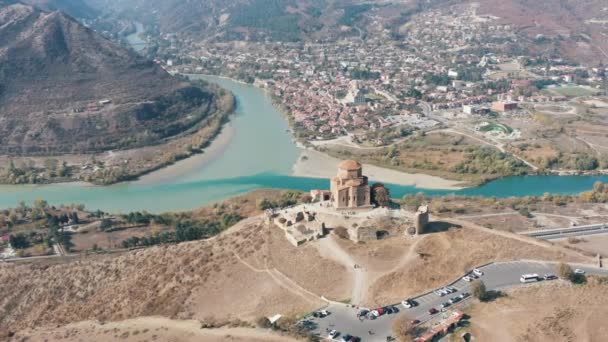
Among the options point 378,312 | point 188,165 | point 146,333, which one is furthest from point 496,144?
point 146,333

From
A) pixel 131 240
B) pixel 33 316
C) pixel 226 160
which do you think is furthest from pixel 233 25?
pixel 33 316

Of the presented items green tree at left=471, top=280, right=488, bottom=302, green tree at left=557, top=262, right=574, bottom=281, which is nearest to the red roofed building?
green tree at left=471, top=280, right=488, bottom=302

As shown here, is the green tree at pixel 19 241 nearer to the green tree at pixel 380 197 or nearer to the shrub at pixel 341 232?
the shrub at pixel 341 232

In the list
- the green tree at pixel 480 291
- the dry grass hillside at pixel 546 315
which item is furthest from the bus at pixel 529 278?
the green tree at pixel 480 291

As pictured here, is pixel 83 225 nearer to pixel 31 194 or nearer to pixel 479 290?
pixel 31 194

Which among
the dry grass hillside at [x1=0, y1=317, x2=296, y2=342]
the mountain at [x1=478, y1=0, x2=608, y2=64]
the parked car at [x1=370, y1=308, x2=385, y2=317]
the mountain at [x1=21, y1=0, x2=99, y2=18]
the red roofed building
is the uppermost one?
the mountain at [x1=21, y1=0, x2=99, y2=18]

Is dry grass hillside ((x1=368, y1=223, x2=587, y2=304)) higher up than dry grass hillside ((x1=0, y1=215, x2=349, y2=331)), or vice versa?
dry grass hillside ((x1=368, y1=223, x2=587, y2=304))

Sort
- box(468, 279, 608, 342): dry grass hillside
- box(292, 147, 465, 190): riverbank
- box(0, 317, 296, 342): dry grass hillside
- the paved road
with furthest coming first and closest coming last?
box(292, 147, 465, 190): riverbank → the paved road → box(0, 317, 296, 342): dry grass hillside → box(468, 279, 608, 342): dry grass hillside

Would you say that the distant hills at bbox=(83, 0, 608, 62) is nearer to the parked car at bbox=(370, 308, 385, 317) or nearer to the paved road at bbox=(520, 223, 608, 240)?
the paved road at bbox=(520, 223, 608, 240)
